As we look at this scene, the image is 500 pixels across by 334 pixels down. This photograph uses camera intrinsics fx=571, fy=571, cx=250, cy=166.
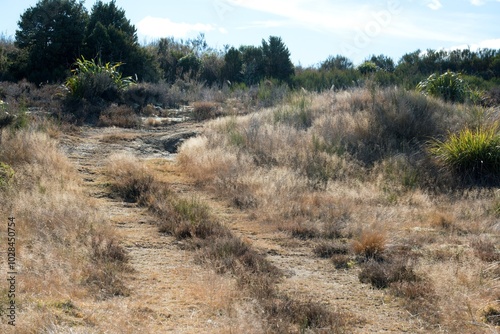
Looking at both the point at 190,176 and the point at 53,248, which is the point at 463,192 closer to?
the point at 190,176

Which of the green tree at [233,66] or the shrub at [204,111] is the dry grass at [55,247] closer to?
the shrub at [204,111]

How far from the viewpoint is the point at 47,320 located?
179 inches

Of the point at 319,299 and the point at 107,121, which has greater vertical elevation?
the point at 107,121

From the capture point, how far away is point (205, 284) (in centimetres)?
580

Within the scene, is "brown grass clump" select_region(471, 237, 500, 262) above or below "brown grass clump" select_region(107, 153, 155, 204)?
below

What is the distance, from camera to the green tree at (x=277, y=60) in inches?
1077

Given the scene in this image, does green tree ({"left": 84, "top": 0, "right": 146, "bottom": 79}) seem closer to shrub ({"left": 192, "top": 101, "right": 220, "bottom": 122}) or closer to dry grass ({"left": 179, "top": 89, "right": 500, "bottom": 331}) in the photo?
shrub ({"left": 192, "top": 101, "right": 220, "bottom": 122})

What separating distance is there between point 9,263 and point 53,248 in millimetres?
678

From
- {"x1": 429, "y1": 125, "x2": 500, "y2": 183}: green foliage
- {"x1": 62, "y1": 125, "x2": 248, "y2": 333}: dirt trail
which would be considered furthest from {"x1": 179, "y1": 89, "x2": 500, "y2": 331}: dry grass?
{"x1": 62, "y1": 125, "x2": 248, "y2": 333}: dirt trail

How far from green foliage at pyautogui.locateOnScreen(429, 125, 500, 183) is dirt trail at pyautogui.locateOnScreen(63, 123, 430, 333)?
4835 millimetres

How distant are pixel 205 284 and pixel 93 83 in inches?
539

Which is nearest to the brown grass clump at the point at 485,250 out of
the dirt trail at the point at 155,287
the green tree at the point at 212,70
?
the dirt trail at the point at 155,287

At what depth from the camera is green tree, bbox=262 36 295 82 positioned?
27.4 metres

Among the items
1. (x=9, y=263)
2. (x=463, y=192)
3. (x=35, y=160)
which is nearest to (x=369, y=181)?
(x=463, y=192)
